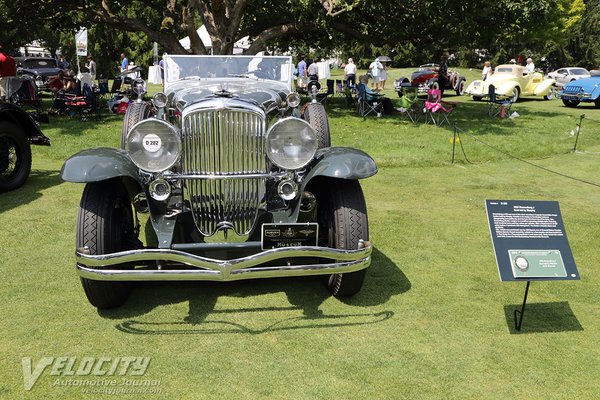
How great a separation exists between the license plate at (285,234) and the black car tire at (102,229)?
1038 millimetres

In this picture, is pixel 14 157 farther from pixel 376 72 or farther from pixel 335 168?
pixel 376 72

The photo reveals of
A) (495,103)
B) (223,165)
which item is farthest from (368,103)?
(223,165)

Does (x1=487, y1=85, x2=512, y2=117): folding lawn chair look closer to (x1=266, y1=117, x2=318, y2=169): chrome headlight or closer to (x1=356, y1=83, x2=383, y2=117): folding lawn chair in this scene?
(x1=356, y1=83, x2=383, y2=117): folding lawn chair

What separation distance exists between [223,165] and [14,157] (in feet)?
15.3

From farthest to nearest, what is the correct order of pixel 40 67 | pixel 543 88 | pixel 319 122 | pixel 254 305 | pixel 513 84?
1. pixel 40 67
2. pixel 543 88
3. pixel 513 84
4. pixel 319 122
5. pixel 254 305

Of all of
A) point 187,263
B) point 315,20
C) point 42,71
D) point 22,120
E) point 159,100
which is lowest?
point 187,263

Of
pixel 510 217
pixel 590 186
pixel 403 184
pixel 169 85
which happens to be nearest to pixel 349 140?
pixel 403 184

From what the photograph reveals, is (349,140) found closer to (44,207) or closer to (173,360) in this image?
(44,207)

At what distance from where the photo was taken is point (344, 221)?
3682 mm

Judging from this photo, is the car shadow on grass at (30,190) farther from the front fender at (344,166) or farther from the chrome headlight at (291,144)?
the front fender at (344,166)

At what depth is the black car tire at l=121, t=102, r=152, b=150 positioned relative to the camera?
216 inches

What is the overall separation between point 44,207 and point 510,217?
513 cm

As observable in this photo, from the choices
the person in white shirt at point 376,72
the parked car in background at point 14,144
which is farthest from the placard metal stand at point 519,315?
the person in white shirt at point 376,72

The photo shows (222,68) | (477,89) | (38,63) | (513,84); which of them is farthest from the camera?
(38,63)
